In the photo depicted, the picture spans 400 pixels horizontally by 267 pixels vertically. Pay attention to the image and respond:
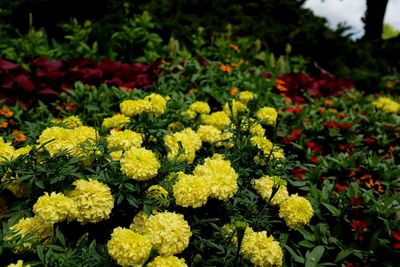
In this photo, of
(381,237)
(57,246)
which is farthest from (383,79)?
(57,246)

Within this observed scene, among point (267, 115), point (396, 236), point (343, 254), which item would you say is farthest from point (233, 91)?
point (396, 236)

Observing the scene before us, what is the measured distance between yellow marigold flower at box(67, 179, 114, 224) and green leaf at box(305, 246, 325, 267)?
1052mm

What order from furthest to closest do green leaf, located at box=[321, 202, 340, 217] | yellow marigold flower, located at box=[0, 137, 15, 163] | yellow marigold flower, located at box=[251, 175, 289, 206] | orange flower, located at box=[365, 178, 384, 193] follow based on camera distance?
1. orange flower, located at box=[365, 178, 384, 193]
2. green leaf, located at box=[321, 202, 340, 217]
3. yellow marigold flower, located at box=[251, 175, 289, 206]
4. yellow marigold flower, located at box=[0, 137, 15, 163]

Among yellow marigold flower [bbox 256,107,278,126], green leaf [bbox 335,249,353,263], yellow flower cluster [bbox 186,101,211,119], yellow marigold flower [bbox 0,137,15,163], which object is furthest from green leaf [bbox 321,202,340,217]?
yellow marigold flower [bbox 0,137,15,163]

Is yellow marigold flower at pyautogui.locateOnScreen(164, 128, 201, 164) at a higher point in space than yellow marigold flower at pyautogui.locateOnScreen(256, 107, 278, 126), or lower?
lower

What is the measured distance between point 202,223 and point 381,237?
41.9 inches

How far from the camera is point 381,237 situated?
2.49m

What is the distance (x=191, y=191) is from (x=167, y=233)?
0.74 ft

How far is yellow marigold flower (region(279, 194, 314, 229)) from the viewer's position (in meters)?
2.31

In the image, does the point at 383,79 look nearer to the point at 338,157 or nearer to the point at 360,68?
the point at 360,68

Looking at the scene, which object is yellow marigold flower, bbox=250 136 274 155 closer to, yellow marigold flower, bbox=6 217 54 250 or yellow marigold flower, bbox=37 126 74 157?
yellow marigold flower, bbox=37 126 74 157

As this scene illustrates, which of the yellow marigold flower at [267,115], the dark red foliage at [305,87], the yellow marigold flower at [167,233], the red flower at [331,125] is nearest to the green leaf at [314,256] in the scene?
the yellow marigold flower at [167,233]

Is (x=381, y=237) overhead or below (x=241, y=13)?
below

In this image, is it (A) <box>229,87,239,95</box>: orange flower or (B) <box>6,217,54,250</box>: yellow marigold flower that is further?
(A) <box>229,87,239,95</box>: orange flower
